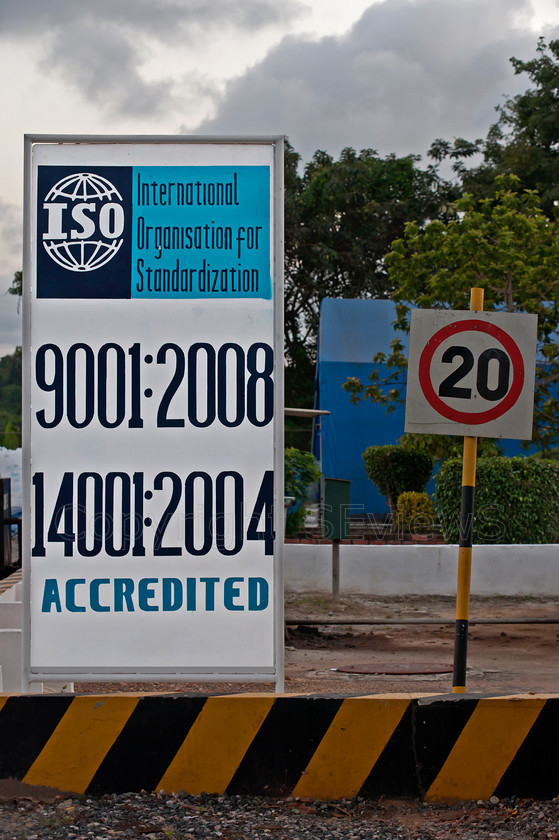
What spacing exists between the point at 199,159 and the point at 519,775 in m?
3.07

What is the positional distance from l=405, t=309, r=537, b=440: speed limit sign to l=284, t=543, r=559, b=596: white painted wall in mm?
6801

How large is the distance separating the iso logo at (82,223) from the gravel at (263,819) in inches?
93.5

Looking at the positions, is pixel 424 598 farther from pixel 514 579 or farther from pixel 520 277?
pixel 520 277

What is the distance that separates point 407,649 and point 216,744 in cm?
494

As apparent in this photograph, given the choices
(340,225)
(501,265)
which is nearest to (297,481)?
(501,265)

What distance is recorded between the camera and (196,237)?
412 cm

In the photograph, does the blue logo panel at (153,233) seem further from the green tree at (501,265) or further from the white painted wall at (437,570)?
the green tree at (501,265)

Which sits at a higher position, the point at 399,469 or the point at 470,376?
the point at 470,376

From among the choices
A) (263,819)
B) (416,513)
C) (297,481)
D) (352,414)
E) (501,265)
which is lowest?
(416,513)

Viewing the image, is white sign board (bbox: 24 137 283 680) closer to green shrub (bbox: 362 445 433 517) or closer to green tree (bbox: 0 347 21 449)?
green shrub (bbox: 362 445 433 517)

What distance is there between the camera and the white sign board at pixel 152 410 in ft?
13.3

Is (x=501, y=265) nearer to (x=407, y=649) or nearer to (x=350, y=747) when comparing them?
(x=407, y=649)

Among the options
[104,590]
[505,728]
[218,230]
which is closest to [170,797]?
[104,590]

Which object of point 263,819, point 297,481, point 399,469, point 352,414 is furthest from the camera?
point 352,414
